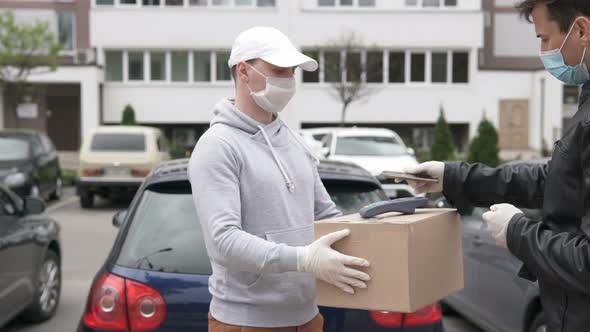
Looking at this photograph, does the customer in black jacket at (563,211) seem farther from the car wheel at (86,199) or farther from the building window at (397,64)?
the building window at (397,64)

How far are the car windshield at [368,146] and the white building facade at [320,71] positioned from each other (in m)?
16.6

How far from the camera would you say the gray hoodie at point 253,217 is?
2.51 m

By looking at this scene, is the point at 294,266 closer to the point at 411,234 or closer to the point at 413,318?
the point at 411,234

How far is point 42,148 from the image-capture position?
56.7 feet

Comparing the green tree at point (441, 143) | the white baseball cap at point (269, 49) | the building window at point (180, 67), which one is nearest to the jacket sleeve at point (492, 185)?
the white baseball cap at point (269, 49)

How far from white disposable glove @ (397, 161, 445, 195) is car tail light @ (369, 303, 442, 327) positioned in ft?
2.44

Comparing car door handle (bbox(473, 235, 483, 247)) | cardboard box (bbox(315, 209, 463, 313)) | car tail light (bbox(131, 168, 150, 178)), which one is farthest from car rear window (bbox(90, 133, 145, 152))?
cardboard box (bbox(315, 209, 463, 313))

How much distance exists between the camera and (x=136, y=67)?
34.9m

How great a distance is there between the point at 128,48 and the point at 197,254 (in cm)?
3201

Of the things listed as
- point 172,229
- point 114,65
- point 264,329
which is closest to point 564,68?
point 264,329

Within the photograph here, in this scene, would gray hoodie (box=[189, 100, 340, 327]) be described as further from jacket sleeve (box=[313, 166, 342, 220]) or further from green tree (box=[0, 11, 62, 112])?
green tree (box=[0, 11, 62, 112])

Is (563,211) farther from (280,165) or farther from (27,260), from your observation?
(27,260)

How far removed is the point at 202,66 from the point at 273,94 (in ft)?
107

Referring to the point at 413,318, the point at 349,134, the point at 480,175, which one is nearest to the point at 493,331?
the point at 413,318
